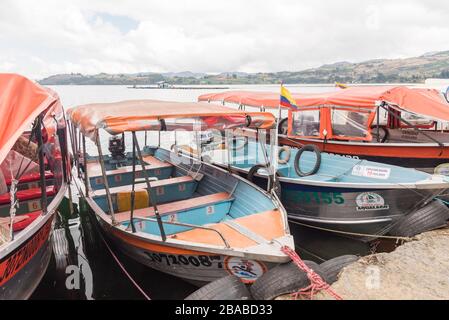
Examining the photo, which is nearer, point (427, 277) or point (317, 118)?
point (427, 277)

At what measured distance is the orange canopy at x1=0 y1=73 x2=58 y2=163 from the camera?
392 cm

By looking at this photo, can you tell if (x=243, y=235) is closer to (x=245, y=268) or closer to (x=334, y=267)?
(x=245, y=268)

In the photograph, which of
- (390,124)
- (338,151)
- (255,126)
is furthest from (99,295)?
(390,124)

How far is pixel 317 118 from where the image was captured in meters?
10.4

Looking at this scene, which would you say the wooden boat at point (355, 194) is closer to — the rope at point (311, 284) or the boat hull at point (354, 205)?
the boat hull at point (354, 205)

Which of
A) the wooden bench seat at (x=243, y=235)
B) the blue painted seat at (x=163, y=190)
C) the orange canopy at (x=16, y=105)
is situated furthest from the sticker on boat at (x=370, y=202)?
the orange canopy at (x=16, y=105)

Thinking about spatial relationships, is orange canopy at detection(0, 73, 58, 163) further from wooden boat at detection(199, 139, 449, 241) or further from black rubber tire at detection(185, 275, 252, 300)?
wooden boat at detection(199, 139, 449, 241)

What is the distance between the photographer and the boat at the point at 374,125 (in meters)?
8.19

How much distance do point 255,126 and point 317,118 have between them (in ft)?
17.1

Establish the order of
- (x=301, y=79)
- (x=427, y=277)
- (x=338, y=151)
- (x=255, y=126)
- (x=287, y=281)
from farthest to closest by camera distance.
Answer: (x=301, y=79) → (x=338, y=151) → (x=255, y=126) → (x=427, y=277) → (x=287, y=281)

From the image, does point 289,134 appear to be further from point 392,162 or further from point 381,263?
point 381,263

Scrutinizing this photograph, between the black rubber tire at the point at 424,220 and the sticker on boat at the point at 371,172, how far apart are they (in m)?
1.12

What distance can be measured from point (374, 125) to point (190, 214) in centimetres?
748

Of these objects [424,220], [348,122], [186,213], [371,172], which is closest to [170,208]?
[186,213]
